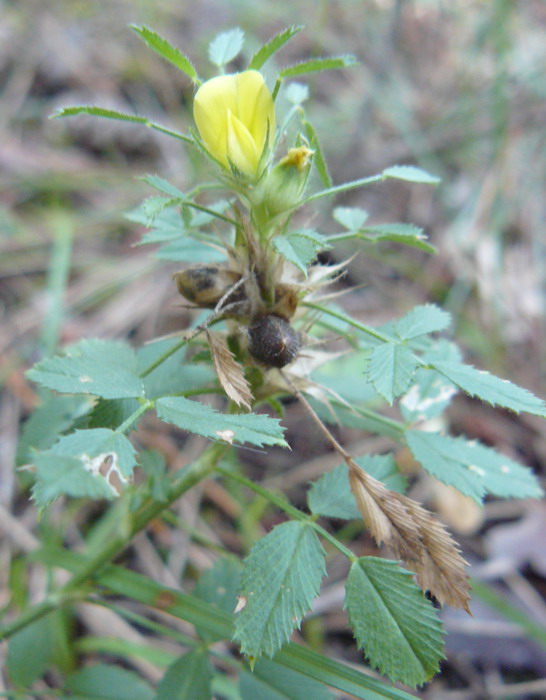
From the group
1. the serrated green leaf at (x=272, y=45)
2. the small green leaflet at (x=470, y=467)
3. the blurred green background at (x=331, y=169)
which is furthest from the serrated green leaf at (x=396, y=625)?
the blurred green background at (x=331, y=169)

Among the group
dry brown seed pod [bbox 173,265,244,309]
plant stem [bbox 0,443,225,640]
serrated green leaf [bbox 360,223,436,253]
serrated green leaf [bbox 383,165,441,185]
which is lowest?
plant stem [bbox 0,443,225,640]

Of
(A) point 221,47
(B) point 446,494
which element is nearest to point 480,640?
(B) point 446,494

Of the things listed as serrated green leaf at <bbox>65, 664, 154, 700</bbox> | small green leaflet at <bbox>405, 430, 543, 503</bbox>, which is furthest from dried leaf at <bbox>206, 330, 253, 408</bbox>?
serrated green leaf at <bbox>65, 664, 154, 700</bbox>

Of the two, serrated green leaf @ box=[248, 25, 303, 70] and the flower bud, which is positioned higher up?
serrated green leaf @ box=[248, 25, 303, 70]

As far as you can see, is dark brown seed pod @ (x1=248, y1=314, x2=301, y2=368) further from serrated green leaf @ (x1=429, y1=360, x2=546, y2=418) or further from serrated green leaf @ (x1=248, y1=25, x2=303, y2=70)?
serrated green leaf @ (x1=248, y1=25, x2=303, y2=70)

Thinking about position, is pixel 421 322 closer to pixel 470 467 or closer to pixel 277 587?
pixel 470 467

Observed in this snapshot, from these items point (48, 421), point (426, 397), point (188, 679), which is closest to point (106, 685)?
point (188, 679)

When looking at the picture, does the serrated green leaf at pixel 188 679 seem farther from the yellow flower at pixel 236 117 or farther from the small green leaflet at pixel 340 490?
the yellow flower at pixel 236 117

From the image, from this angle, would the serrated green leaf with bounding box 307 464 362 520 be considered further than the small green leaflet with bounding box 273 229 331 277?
Yes
